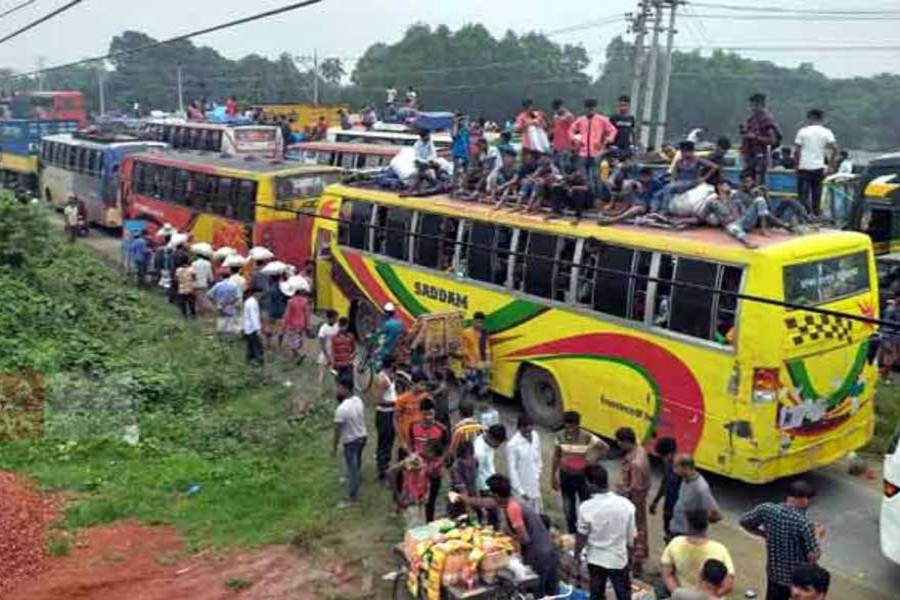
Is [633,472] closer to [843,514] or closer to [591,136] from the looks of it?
[843,514]

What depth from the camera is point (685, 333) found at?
10711 mm

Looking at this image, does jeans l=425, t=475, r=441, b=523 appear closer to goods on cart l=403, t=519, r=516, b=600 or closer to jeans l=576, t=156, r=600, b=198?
goods on cart l=403, t=519, r=516, b=600

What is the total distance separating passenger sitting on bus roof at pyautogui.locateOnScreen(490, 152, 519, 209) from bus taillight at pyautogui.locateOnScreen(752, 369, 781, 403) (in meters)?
4.76

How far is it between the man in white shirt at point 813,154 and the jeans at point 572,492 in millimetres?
8627

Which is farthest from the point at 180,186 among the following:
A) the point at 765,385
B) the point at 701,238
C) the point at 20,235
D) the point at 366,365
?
the point at 765,385

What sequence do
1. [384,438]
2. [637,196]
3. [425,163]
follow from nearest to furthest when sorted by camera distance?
[384,438]
[637,196]
[425,163]

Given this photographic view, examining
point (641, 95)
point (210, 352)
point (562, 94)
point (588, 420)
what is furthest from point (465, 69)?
point (588, 420)

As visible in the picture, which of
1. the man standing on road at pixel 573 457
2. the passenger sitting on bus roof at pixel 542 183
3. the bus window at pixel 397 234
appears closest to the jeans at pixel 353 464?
the man standing on road at pixel 573 457

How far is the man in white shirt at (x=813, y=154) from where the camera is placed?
1558 centimetres

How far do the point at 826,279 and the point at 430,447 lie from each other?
14.6ft

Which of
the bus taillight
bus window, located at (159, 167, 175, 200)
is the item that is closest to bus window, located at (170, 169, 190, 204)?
bus window, located at (159, 167, 175, 200)

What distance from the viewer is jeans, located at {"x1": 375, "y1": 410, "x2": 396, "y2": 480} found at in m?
11.0

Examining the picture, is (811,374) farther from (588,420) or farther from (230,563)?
(230,563)

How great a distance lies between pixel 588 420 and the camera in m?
12.2
